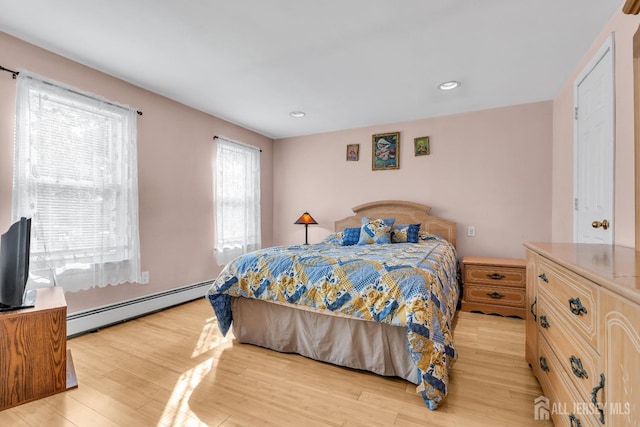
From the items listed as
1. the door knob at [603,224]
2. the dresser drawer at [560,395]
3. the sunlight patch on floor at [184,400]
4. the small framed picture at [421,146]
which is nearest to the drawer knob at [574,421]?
the dresser drawer at [560,395]

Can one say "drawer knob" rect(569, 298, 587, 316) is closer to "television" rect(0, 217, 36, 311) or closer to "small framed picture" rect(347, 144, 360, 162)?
"television" rect(0, 217, 36, 311)

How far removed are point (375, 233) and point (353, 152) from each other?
4.88 feet

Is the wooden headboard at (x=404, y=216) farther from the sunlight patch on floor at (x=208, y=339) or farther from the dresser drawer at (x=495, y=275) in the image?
the sunlight patch on floor at (x=208, y=339)

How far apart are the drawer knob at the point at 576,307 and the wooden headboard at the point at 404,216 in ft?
8.64

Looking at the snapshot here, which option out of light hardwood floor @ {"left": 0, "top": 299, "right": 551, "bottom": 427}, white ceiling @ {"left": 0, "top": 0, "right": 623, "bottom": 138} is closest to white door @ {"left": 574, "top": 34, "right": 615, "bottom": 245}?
white ceiling @ {"left": 0, "top": 0, "right": 623, "bottom": 138}

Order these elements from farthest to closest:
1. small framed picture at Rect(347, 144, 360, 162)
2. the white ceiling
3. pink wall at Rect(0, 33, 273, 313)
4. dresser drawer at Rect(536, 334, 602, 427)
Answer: small framed picture at Rect(347, 144, 360, 162), pink wall at Rect(0, 33, 273, 313), the white ceiling, dresser drawer at Rect(536, 334, 602, 427)

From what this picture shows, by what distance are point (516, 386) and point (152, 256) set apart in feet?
10.9

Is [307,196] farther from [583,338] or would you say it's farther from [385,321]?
[583,338]

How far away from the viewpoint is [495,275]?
3125 millimetres

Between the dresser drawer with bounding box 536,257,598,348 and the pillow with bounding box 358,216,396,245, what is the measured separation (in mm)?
1919

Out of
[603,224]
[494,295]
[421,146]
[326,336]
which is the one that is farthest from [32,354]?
[421,146]

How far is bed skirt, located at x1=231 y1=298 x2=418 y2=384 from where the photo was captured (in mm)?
1861

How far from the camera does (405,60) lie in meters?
2.47

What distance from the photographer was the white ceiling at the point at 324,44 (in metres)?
1.86
